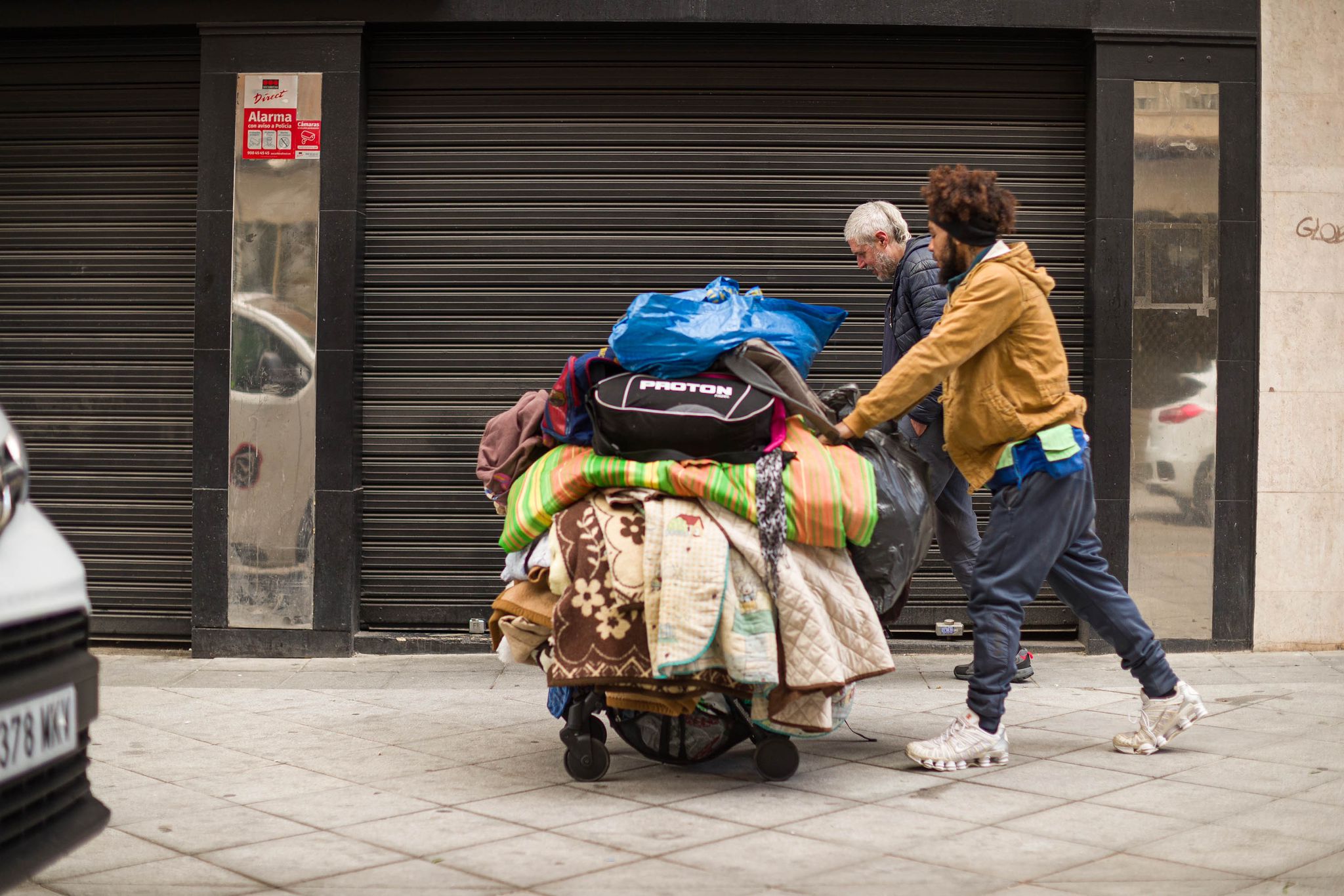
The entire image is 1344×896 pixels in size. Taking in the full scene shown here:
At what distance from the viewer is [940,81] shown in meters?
7.07

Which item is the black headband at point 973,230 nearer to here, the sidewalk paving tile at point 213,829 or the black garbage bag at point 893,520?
the black garbage bag at point 893,520

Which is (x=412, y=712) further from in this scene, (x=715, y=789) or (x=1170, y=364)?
(x=1170, y=364)

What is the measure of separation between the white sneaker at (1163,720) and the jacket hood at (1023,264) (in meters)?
1.49

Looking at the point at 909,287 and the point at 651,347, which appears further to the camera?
the point at 909,287

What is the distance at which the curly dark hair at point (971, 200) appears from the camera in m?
4.53

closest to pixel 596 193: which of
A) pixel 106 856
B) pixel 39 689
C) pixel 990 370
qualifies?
pixel 990 370

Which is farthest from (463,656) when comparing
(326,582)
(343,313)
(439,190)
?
(439,190)

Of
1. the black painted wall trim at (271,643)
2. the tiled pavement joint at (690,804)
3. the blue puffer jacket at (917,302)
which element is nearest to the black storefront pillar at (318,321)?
the black painted wall trim at (271,643)

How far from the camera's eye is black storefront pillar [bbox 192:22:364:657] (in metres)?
6.83

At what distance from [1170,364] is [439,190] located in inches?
151

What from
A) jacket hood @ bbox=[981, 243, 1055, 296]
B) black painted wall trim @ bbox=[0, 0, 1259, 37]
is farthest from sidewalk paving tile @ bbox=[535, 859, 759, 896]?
black painted wall trim @ bbox=[0, 0, 1259, 37]

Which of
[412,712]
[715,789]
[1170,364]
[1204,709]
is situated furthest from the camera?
[1170,364]

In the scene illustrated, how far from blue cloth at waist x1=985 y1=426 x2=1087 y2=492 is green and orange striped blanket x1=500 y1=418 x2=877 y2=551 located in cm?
55

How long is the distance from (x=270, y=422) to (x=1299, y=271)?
17.2 ft
